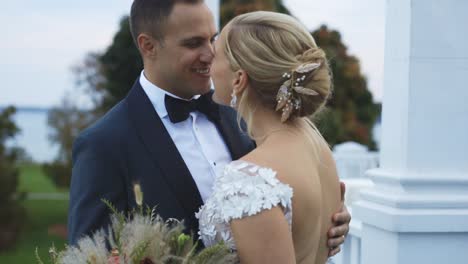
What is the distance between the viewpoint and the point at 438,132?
3.56 metres

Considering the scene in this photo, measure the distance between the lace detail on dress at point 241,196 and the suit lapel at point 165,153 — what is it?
13.9 inches

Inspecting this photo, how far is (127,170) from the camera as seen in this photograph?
257 cm

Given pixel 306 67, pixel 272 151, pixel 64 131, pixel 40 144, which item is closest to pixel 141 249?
pixel 272 151

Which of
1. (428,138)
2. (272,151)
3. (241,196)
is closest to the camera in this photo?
(241,196)

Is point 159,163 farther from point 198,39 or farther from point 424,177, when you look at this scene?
point 424,177

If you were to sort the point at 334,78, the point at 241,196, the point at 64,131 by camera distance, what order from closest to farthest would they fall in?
the point at 241,196
the point at 334,78
the point at 64,131

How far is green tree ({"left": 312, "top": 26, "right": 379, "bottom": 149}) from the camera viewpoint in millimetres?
13852

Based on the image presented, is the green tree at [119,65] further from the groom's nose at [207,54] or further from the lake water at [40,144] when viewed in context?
the groom's nose at [207,54]

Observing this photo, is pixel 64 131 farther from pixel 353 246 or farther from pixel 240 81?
pixel 240 81

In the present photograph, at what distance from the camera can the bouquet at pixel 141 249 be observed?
1.93 m

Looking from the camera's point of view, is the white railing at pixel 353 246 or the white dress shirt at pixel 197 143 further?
the white railing at pixel 353 246

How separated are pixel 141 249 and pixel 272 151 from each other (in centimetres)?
52

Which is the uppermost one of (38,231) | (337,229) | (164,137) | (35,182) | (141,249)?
(164,137)

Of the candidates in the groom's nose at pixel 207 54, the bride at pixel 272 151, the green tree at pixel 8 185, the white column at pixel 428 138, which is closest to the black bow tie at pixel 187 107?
the groom's nose at pixel 207 54
